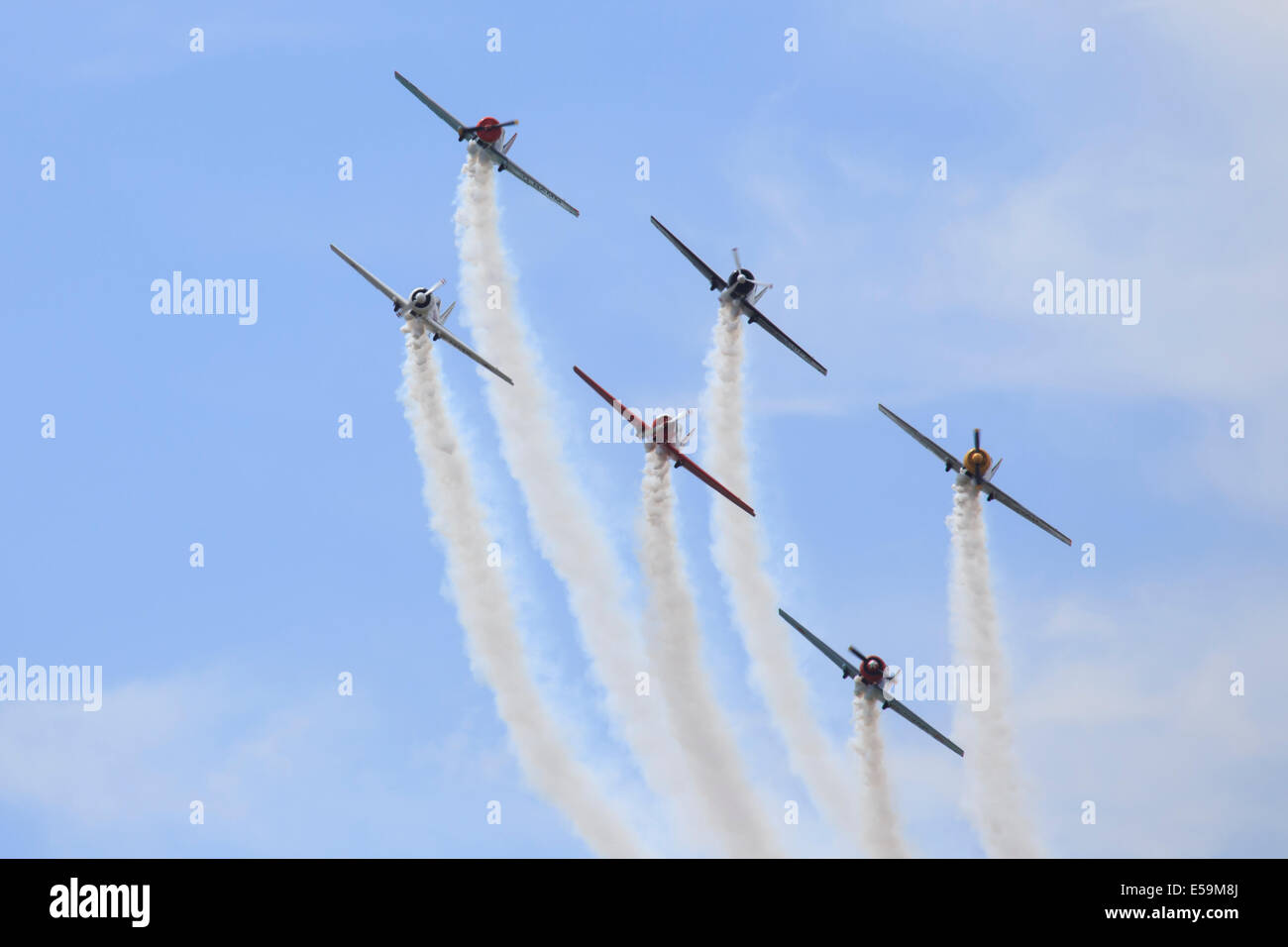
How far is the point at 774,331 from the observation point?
398 feet

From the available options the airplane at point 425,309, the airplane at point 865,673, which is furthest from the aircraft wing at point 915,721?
the airplane at point 425,309

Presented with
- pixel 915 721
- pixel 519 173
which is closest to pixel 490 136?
pixel 519 173

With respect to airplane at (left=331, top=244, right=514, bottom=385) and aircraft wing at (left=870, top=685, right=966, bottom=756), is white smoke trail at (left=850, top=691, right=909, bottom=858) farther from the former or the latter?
airplane at (left=331, top=244, right=514, bottom=385)

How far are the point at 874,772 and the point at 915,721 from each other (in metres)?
3.58

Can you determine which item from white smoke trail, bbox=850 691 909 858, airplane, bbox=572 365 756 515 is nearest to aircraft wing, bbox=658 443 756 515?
airplane, bbox=572 365 756 515

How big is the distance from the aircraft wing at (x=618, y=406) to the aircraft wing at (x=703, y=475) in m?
1.81

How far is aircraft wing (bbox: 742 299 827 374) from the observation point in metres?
120

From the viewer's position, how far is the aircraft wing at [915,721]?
386 feet

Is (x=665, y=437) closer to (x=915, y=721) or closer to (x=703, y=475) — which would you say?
(x=703, y=475)
